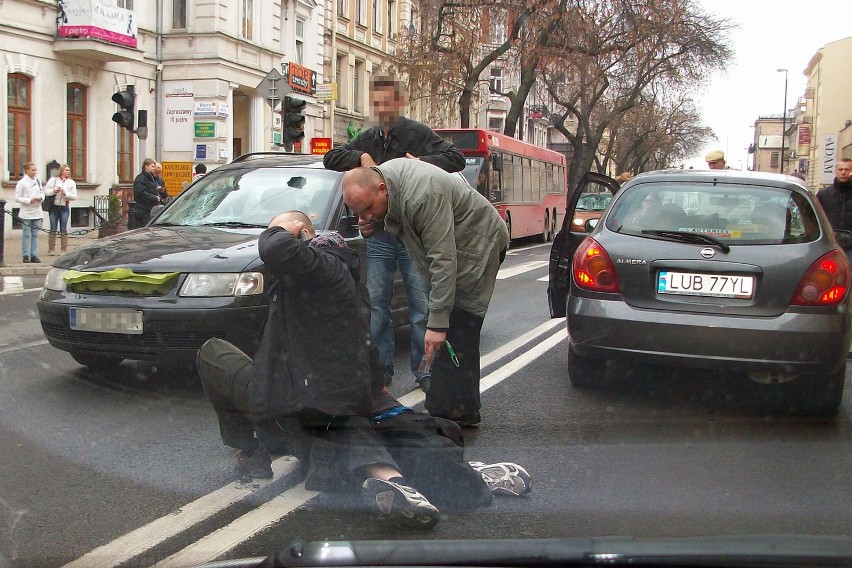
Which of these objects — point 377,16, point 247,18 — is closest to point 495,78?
point 377,16

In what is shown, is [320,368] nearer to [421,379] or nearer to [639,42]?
[421,379]

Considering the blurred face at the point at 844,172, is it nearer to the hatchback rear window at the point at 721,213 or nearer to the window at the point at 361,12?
the hatchback rear window at the point at 721,213

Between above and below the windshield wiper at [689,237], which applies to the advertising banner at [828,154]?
above

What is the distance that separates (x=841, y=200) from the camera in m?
9.24

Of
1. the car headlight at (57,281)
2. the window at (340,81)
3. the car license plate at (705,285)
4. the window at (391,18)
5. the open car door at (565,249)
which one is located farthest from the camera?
the window at (391,18)

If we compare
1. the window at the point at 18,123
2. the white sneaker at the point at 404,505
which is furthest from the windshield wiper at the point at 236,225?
the window at the point at 18,123

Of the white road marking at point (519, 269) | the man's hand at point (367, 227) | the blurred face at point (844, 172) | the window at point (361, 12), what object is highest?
the window at point (361, 12)

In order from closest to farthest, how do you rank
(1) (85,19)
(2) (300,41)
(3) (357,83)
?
(1) (85,19) → (2) (300,41) → (3) (357,83)

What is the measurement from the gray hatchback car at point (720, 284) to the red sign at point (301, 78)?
29.0 metres

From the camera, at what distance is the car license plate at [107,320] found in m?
5.73

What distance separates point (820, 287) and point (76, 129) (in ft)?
76.2

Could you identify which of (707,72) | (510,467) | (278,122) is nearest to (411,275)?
(510,467)

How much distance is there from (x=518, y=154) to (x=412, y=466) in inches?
918

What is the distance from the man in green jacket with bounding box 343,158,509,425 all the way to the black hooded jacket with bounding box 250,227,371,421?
687 millimetres
